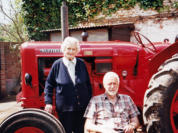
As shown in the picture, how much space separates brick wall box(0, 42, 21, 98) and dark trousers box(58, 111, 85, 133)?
22.7 feet

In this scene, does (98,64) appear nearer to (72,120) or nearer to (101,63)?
(101,63)

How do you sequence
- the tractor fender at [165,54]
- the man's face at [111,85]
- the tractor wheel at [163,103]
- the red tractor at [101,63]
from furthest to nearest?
the red tractor at [101,63], the tractor fender at [165,54], the tractor wheel at [163,103], the man's face at [111,85]

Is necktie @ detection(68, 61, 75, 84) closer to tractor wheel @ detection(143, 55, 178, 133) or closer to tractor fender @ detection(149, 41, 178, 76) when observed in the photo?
tractor wheel @ detection(143, 55, 178, 133)

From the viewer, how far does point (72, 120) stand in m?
2.29

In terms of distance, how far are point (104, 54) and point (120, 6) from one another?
6.39 meters

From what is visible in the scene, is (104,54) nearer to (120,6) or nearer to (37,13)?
(120,6)

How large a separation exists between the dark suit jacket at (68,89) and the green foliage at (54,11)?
716 cm

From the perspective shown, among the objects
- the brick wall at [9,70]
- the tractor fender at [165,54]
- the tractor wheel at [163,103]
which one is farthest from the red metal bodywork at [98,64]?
the brick wall at [9,70]

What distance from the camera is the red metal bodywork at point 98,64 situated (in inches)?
122

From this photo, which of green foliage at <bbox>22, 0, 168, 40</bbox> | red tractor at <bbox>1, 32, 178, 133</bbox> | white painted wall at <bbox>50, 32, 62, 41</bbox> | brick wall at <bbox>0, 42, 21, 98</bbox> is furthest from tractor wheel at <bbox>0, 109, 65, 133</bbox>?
green foliage at <bbox>22, 0, 168, 40</bbox>

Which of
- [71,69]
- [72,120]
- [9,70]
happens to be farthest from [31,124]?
[9,70]

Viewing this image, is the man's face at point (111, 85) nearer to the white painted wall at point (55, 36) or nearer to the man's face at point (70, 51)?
the man's face at point (70, 51)

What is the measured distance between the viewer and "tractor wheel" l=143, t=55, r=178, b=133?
2326mm

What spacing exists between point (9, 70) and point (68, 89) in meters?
7.48
